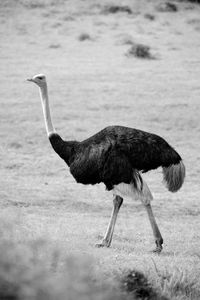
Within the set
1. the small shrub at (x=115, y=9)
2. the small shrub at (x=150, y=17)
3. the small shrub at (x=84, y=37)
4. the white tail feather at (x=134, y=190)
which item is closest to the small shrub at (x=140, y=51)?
the small shrub at (x=84, y=37)

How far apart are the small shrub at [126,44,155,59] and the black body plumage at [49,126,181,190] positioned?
51.5ft

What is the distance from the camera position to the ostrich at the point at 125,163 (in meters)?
8.46

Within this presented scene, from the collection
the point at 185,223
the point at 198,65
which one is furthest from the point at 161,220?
the point at 198,65

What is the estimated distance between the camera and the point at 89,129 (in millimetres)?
17219

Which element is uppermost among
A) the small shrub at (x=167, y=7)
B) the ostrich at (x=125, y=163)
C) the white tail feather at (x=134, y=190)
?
the ostrich at (x=125, y=163)

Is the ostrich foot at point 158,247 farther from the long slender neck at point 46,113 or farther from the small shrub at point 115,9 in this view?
the small shrub at point 115,9

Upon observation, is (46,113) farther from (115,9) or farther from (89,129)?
(115,9)

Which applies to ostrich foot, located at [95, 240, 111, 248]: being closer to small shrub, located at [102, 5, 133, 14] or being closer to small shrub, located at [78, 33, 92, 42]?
small shrub, located at [78, 33, 92, 42]

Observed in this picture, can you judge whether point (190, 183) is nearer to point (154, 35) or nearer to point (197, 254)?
point (197, 254)

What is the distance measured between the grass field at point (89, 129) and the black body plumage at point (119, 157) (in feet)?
2.78

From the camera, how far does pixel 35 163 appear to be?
14625 millimetres

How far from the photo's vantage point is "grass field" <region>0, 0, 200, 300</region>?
5.93 metres

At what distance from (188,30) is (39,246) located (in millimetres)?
24616

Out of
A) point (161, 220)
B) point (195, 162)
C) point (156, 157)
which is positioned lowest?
point (195, 162)
